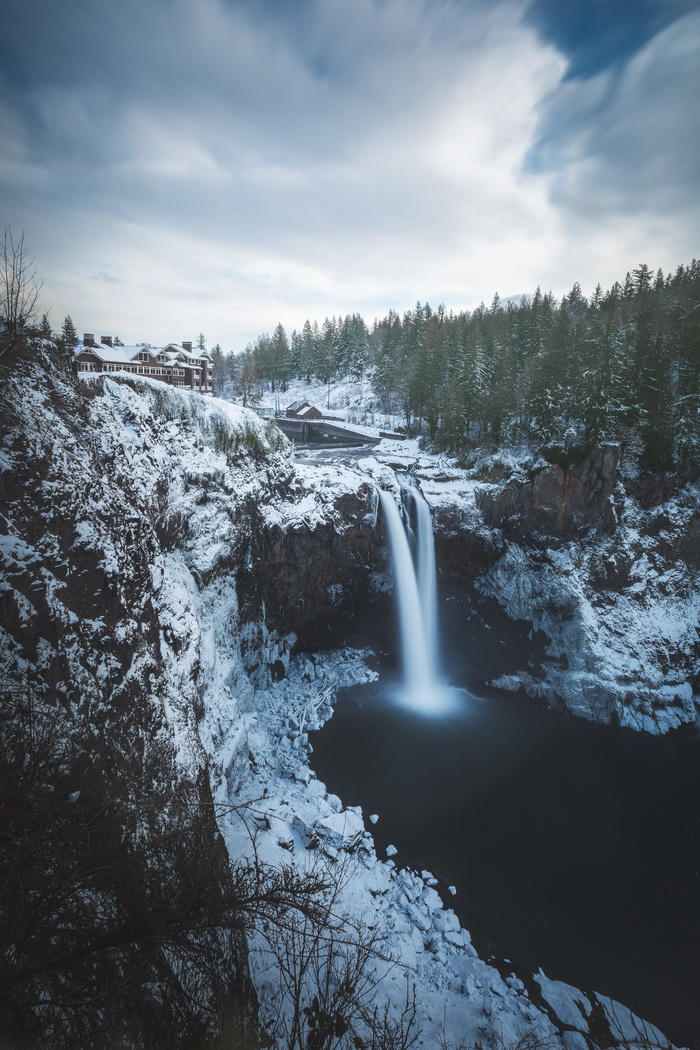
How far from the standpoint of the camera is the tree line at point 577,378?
79.5ft

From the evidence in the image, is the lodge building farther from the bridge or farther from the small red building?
the small red building

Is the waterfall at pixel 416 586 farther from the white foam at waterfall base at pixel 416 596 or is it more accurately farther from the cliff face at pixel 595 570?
the cliff face at pixel 595 570

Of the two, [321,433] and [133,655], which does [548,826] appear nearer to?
[133,655]

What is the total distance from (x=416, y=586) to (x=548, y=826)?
1244 cm

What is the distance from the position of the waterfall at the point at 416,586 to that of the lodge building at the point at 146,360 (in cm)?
1939

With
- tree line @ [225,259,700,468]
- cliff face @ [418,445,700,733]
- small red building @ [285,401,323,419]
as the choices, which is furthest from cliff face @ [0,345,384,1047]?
small red building @ [285,401,323,419]

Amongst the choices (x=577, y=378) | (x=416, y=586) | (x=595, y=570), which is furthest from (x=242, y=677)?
(x=577, y=378)

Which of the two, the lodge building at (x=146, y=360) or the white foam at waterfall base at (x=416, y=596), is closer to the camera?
the white foam at waterfall base at (x=416, y=596)

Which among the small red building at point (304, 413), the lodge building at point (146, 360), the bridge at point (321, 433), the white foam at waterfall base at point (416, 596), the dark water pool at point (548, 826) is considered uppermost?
the lodge building at point (146, 360)

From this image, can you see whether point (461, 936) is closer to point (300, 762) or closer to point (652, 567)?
point (300, 762)

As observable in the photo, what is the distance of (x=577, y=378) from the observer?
87.3 feet

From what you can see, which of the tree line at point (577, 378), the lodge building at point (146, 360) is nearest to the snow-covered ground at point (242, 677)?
the tree line at point (577, 378)

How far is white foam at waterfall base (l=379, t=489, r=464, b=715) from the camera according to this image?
2239 cm

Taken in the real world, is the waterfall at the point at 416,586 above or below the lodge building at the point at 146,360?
below
